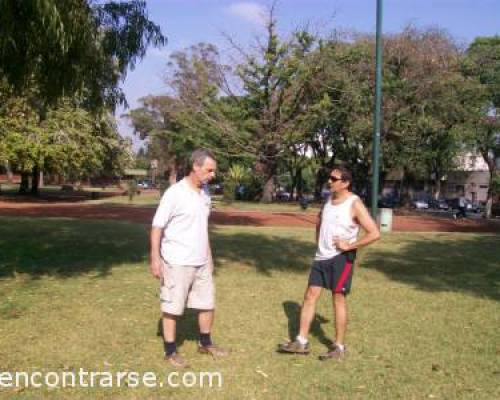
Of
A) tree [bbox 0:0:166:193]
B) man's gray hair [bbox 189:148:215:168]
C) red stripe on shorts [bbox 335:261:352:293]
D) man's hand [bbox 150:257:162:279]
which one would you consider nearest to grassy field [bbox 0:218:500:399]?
red stripe on shorts [bbox 335:261:352:293]

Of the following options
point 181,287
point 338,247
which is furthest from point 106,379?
point 338,247

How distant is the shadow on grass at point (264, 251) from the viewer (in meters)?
10.4

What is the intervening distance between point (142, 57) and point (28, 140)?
71.9ft

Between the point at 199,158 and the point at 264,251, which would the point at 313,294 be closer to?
A: the point at 199,158

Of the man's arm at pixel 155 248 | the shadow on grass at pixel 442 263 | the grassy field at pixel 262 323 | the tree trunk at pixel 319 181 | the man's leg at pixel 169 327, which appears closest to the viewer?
the grassy field at pixel 262 323

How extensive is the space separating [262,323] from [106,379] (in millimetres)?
2162

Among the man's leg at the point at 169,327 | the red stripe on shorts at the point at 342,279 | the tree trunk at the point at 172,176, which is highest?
the tree trunk at the point at 172,176

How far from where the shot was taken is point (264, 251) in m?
11.8

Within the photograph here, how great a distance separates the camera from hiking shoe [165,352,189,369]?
4.73 metres

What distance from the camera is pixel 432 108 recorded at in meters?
30.7

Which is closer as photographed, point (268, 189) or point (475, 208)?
point (268, 189)

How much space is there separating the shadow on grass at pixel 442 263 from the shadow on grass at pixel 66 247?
14.3ft

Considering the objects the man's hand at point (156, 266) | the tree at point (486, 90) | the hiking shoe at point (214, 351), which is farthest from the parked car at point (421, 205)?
the man's hand at point (156, 266)

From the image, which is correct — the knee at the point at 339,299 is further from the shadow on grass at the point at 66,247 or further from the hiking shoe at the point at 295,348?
the shadow on grass at the point at 66,247
